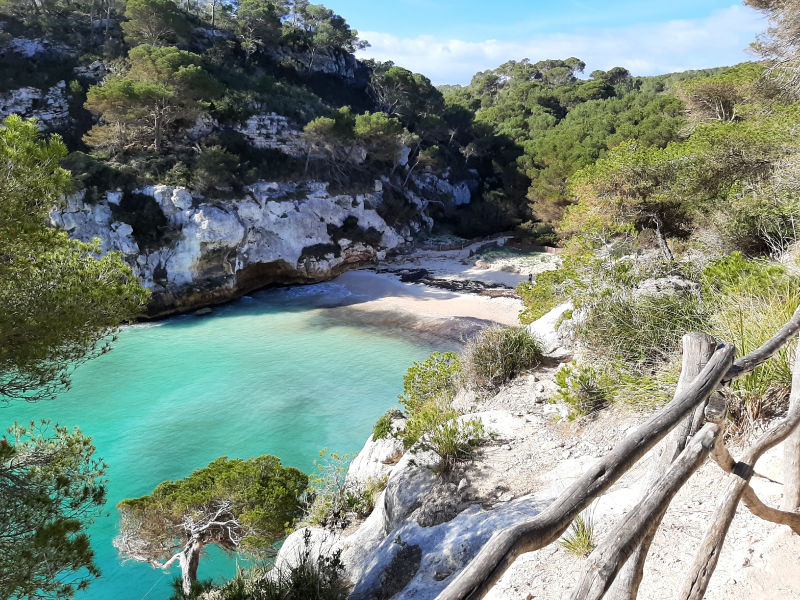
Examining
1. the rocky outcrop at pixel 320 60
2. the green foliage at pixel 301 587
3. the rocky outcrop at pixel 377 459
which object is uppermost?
the rocky outcrop at pixel 320 60

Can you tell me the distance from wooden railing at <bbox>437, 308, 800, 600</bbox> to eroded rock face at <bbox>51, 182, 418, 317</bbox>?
18.7 m

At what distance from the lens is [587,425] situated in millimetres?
4941

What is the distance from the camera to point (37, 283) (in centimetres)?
465

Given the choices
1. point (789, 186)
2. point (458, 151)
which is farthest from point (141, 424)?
Result: point (458, 151)

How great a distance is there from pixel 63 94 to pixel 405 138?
56.1 ft

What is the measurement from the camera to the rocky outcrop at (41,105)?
66.8 feet

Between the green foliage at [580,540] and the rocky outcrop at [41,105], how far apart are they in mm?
26138

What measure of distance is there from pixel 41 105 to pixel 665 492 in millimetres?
28137

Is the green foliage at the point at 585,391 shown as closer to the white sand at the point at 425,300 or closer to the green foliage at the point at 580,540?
the green foliage at the point at 580,540

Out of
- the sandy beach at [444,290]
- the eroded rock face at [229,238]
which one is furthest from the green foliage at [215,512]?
the eroded rock face at [229,238]

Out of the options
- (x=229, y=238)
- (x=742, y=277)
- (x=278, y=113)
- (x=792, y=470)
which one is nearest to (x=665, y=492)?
(x=792, y=470)

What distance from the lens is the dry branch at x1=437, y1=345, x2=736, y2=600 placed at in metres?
1.15

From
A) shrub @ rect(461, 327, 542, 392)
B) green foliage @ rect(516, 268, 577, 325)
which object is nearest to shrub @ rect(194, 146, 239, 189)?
green foliage @ rect(516, 268, 577, 325)

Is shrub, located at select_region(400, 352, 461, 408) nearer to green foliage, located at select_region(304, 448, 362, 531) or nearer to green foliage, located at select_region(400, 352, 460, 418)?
green foliage, located at select_region(400, 352, 460, 418)
